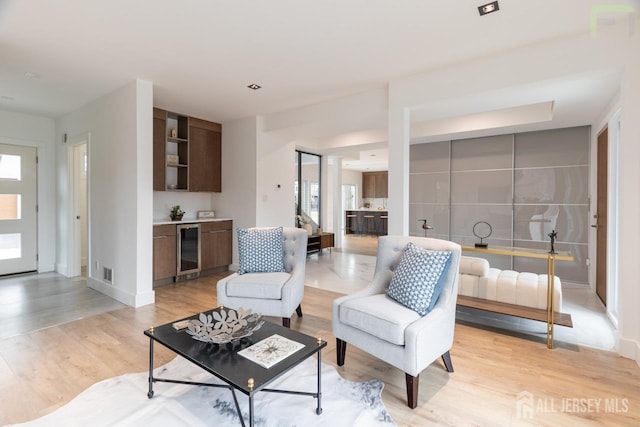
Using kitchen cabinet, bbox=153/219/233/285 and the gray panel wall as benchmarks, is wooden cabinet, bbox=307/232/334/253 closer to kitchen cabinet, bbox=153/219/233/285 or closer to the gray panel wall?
kitchen cabinet, bbox=153/219/233/285

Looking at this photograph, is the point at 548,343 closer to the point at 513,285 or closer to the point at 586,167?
the point at 513,285

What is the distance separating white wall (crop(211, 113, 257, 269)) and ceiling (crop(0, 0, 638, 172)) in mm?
1230

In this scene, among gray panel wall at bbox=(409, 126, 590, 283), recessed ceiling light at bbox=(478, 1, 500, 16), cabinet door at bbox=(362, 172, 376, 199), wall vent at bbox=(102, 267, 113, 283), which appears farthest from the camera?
cabinet door at bbox=(362, 172, 376, 199)

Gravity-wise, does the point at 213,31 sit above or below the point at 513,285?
above

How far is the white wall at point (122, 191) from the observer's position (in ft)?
12.3

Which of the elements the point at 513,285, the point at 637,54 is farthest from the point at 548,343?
the point at 637,54

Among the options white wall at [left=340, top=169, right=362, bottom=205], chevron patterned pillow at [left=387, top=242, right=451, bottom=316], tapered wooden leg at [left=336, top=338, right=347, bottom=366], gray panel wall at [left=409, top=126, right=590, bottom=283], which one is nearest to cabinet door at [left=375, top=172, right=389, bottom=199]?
white wall at [left=340, top=169, right=362, bottom=205]

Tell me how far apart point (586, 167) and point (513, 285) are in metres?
2.97

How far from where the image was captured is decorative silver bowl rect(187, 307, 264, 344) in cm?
178

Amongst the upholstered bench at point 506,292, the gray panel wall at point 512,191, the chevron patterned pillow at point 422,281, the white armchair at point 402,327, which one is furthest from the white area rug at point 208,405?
the gray panel wall at point 512,191

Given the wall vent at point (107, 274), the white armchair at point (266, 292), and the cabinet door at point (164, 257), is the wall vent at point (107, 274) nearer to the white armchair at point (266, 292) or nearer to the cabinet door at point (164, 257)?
the cabinet door at point (164, 257)

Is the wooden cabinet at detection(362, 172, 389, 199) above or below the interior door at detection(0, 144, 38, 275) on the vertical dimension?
above

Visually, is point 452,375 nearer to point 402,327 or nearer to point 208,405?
point 402,327

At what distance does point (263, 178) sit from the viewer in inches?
212
